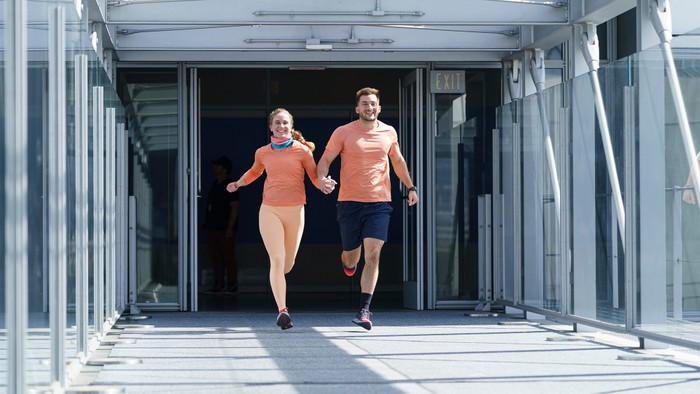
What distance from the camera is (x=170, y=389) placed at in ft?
21.1

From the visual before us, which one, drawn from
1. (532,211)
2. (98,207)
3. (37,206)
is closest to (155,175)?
(532,211)

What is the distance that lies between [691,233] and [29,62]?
4155mm

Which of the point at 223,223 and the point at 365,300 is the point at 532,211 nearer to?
the point at 365,300

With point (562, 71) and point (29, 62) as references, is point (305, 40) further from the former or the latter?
point (29, 62)

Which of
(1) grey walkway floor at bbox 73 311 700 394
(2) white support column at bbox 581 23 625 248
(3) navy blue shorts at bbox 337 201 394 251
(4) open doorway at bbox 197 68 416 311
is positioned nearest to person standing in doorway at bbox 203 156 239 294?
(4) open doorway at bbox 197 68 416 311

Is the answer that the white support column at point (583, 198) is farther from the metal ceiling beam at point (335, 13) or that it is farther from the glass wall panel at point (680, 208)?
the glass wall panel at point (680, 208)

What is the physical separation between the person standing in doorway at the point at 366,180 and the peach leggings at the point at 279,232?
359mm

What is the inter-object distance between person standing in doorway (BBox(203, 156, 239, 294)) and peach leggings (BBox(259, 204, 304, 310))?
24.1ft

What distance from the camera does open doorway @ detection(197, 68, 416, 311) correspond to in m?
17.7

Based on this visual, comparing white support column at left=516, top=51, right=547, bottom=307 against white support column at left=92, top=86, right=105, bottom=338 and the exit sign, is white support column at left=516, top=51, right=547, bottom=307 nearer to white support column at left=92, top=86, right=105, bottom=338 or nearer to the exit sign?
the exit sign

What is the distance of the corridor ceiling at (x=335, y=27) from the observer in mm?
10297

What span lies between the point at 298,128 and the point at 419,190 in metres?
5.14

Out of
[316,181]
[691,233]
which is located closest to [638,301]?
[691,233]

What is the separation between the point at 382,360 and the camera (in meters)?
7.82
